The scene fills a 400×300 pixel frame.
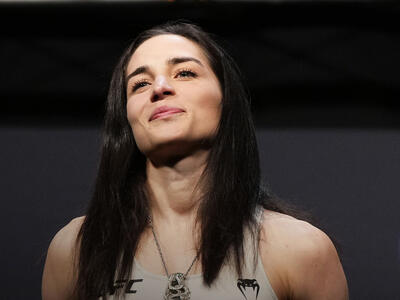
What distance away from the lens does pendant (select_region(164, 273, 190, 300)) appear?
5.18ft

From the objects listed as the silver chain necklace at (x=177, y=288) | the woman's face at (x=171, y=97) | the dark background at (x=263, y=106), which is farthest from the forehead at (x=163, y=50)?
the silver chain necklace at (x=177, y=288)

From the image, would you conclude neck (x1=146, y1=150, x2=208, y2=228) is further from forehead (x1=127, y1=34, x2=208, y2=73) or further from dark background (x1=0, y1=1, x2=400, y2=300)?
dark background (x1=0, y1=1, x2=400, y2=300)

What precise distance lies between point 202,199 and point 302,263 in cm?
29

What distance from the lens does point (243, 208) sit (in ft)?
5.60

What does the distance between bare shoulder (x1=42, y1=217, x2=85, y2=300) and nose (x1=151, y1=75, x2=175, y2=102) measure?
0.40 m

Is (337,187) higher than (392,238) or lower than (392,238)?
higher

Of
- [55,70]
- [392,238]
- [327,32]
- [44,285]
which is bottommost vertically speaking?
[44,285]

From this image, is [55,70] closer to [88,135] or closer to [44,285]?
[88,135]

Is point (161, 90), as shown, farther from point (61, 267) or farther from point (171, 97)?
point (61, 267)

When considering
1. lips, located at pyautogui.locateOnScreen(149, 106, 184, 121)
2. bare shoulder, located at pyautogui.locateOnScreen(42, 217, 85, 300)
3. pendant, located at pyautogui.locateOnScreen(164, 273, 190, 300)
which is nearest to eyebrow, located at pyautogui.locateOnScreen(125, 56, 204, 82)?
lips, located at pyautogui.locateOnScreen(149, 106, 184, 121)

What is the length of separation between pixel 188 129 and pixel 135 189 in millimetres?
252

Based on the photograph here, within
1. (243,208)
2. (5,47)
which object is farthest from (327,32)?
(5,47)

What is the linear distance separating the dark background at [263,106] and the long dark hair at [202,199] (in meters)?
0.43

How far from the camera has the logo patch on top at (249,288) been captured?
1574mm
